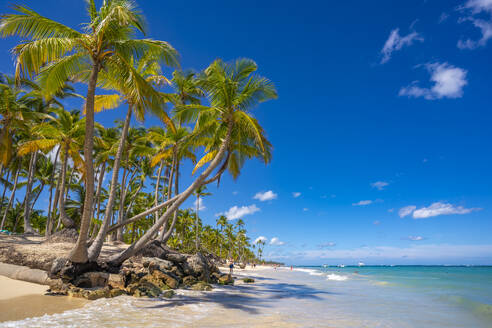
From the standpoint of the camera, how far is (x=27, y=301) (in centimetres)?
802

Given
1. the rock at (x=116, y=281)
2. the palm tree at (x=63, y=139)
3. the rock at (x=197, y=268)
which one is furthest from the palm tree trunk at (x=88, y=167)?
the palm tree at (x=63, y=139)

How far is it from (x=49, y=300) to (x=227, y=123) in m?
9.69

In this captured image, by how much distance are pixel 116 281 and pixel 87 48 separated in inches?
345

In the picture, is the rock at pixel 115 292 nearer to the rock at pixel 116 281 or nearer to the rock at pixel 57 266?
the rock at pixel 116 281

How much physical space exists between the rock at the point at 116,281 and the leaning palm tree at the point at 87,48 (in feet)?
4.35

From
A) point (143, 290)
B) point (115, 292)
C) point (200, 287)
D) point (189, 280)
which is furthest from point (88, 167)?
point (189, 280)

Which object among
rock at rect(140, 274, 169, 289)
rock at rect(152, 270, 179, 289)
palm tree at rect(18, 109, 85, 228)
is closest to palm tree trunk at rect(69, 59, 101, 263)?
rock at rect(140, 274, 169, 289)

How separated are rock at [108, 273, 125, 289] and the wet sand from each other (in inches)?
76.8

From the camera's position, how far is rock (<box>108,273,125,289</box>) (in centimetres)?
1084

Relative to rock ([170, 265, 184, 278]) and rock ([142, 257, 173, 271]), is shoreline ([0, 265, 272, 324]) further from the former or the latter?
rock ([170, 265, 184, 278])

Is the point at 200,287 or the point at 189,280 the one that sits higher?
the point at 189,280

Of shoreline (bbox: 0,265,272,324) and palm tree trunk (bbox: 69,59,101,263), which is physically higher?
palm tree trunk (bbox: 69,59,101,263)

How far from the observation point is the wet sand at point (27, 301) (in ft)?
22.7

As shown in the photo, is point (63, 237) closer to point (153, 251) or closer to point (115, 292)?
point (153, 251)
